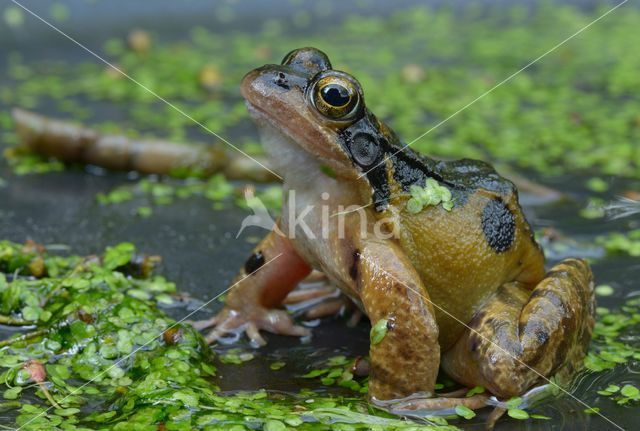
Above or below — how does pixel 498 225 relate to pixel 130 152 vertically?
below

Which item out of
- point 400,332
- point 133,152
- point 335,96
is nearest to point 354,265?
point 400,332

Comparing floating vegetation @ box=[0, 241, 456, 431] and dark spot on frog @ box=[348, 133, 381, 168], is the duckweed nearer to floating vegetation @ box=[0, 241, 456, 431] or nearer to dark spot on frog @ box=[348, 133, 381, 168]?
dark spot on frog @ box=[348, 133, 381, 168]

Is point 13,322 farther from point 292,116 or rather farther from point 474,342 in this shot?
point 474,342

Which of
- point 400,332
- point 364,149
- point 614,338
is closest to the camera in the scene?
point 400,332

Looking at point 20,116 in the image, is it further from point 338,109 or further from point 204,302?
point 338,109

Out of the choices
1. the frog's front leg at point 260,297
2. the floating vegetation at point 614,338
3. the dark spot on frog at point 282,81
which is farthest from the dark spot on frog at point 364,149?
the floating vegetation at point 614,338

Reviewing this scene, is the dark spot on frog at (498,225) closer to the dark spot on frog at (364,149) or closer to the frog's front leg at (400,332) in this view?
the frog's front leg at (400,332)
